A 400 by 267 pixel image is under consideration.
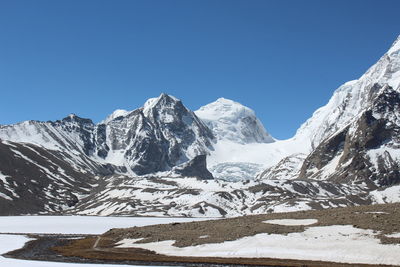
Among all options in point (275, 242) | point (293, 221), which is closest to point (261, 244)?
point (275, 242)

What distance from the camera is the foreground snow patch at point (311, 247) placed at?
6388cm

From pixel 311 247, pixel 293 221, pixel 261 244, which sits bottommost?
pixel 311 247

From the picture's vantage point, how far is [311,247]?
6969 centimetres

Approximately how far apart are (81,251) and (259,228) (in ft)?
104

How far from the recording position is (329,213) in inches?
3745

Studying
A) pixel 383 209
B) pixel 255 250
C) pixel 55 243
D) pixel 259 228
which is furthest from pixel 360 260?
pixel 55 243

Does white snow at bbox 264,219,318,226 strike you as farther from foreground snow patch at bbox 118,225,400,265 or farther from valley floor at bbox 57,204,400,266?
foreground snow patch at bbox 118,225,400,265

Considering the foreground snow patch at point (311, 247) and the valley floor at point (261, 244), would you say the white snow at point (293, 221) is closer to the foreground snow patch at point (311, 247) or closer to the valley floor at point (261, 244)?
the valley floor at point (261, 244)

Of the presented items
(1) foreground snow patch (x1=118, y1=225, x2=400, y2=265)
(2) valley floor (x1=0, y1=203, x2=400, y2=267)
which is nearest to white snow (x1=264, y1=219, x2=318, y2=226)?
(2) valley floor (x1=0, y1=203, x2=400, y2=267)

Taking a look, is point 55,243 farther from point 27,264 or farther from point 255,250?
point 255,250

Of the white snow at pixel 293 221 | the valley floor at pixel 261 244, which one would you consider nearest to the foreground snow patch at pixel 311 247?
the valley floor at pixel 261 244

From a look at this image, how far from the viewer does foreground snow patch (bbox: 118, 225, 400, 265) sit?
210 feet

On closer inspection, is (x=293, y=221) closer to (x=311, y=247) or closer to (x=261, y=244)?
(x=261, y=244)

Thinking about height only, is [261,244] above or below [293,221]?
below
